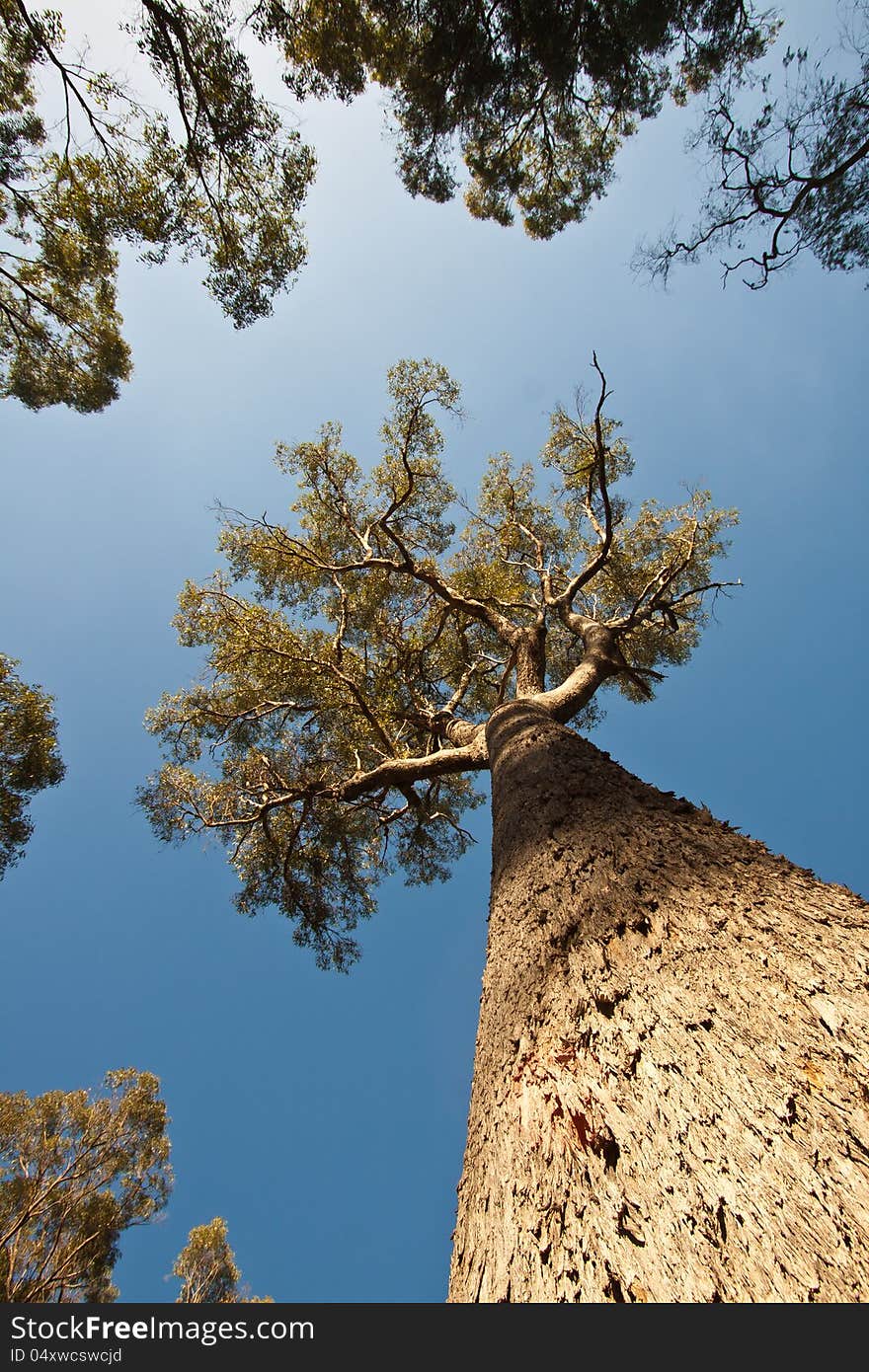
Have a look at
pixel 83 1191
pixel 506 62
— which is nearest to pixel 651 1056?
pixel 506 62

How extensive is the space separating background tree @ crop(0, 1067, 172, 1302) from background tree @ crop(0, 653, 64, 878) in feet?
18.4

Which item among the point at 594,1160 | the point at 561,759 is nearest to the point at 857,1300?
the point at 594,1160

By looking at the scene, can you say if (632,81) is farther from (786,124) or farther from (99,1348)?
(99,1348)

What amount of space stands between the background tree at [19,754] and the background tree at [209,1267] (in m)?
9.14

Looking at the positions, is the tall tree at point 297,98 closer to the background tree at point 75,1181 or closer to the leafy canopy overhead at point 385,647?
the leafy canopy overhead at point 385,647

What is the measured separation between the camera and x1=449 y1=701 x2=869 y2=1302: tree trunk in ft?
2.68

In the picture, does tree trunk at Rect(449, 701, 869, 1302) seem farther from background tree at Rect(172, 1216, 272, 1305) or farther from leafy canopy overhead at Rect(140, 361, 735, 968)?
background tree at Rect(172, 1216, 272, 1305)

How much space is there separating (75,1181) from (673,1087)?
12.2 metres

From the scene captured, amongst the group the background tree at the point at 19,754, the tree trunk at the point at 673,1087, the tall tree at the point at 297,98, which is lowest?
the tree trunk at the point at 673,1087

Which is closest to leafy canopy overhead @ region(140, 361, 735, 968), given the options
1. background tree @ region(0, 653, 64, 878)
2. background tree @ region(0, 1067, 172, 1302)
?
background tree @ region(0, 653, 64, 878)

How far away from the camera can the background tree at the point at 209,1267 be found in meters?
9.95

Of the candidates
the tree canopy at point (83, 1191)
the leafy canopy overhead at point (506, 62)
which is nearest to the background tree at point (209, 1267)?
the tree canopy at point (83, 1191)

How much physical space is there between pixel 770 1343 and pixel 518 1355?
0.40 metres

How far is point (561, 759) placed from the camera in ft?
10.3
